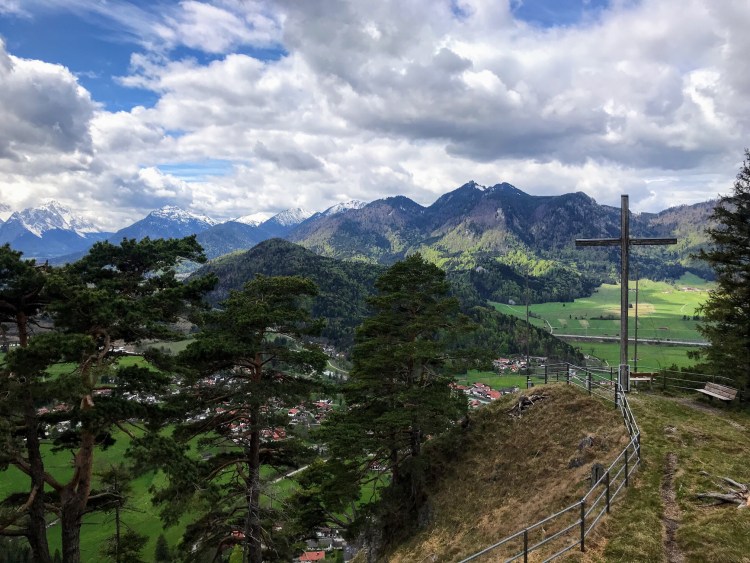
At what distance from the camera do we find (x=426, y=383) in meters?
22.9

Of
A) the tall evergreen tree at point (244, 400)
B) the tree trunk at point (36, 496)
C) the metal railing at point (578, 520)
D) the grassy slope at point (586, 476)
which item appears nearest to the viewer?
the grassy slope at point (586, 476)

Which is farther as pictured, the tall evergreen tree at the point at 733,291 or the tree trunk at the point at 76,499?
the tall evergreen tree at the point at 733,291

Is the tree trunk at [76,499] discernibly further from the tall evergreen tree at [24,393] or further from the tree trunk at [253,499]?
the tree trunk at [253,499]

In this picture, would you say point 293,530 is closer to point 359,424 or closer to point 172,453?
point 359,424

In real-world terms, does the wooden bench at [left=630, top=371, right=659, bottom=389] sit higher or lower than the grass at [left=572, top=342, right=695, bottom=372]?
higher

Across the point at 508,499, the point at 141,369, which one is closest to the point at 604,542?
the point at 508,499

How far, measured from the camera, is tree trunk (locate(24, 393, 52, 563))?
49.2 feet

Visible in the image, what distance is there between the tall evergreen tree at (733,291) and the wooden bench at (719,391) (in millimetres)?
836

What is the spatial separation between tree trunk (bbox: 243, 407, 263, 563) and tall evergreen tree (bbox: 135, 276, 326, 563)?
0.12 feet

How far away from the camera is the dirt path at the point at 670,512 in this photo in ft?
32.5

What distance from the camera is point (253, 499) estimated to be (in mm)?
19203

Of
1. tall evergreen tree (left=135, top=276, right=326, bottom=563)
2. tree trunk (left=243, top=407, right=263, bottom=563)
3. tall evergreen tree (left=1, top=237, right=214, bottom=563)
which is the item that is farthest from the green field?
tall evergreen tree (left=1, top=237, right=214, bottom=563)

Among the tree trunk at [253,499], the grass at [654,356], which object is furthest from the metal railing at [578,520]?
the grass at [654,356]

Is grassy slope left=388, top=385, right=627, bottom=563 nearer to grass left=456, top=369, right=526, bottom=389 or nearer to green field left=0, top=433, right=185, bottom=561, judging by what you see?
green field left=0, top=433, right=185, bottom=561
